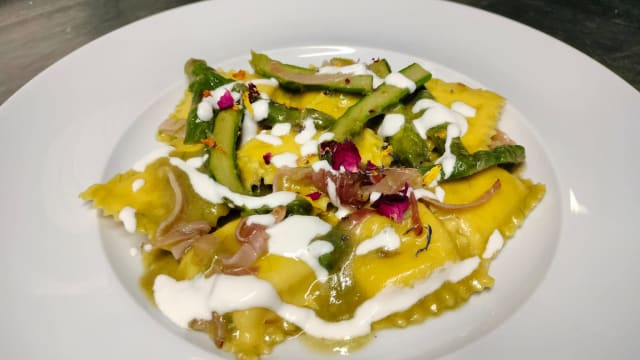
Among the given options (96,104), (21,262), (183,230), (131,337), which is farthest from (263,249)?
(96,104)

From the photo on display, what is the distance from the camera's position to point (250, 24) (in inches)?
181

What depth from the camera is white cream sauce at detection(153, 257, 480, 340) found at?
9.17ft

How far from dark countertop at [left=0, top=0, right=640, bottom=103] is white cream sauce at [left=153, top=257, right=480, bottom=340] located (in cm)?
327

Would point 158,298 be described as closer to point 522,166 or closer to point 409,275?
point 409,275

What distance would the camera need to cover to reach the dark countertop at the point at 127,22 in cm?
530

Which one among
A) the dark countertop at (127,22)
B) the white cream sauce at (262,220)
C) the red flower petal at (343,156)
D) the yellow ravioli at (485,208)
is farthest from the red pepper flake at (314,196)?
the dark countertop at (127,22)

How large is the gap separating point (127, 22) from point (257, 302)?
14.1 ft

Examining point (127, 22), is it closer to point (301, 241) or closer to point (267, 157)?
point (267, 157)

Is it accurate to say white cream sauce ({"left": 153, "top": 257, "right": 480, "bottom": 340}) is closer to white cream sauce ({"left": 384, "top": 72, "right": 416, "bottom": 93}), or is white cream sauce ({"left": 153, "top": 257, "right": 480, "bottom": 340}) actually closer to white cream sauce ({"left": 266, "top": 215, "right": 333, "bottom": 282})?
white cream sauce ({"left": 266, "top": 215, "right": 333, "bottom": 282})

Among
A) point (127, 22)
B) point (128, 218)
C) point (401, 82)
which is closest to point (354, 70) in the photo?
point (401, 82)

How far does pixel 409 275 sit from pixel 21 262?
2067mm

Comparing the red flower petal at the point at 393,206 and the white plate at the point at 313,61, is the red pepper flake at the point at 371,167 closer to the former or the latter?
the red flower petal at the point at 393,206

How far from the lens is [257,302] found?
2.79 meters

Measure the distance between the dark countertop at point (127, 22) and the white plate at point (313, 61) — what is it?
1.54m
